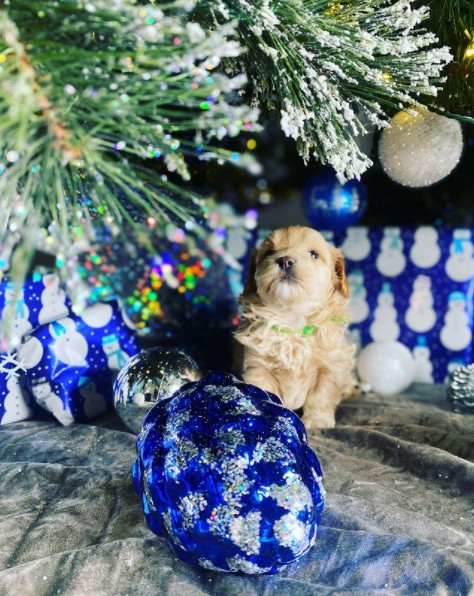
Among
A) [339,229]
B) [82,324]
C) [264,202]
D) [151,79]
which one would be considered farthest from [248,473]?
[264,202]

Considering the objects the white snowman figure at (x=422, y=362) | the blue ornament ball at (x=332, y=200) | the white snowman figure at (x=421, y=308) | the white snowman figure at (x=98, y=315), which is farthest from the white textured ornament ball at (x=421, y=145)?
the white snowman figure at (x=98, y=315)

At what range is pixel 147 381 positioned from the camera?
1.55m

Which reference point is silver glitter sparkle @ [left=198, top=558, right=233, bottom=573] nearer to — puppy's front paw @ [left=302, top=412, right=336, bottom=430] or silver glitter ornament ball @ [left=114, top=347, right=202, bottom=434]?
silver glitter ornament ball @ [left=114, top=347, right=202, bottom=434]

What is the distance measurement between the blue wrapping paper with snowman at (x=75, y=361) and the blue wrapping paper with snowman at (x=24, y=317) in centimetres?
4

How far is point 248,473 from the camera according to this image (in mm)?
990

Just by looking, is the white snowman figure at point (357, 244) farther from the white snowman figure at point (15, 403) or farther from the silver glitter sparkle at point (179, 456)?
the silver glitter sparkle at point (179, 456)

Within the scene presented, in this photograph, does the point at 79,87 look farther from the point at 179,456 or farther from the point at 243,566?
the point at 243,566

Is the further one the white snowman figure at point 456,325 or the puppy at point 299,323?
the white snowman figure at point 456,325

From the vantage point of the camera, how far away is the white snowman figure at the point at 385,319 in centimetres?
223

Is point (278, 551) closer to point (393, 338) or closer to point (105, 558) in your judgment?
point (105, 558)

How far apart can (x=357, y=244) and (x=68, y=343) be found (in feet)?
3.67

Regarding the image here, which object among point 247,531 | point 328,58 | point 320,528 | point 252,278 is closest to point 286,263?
point 252,278

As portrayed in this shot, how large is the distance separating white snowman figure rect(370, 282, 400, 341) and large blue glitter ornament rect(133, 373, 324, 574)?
3.94ft

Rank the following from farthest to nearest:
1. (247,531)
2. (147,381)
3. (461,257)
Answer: (461,257) → (147,381) → (247,531)
